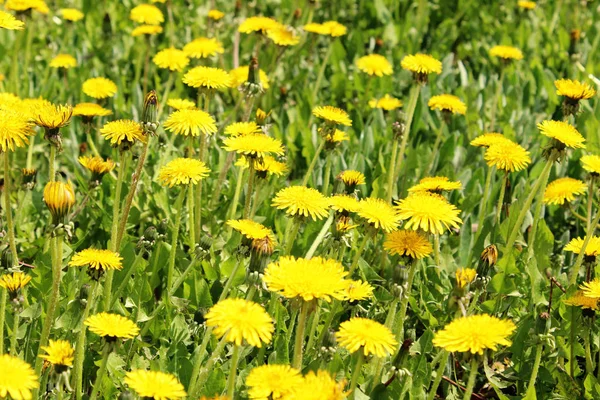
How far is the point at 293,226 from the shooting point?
2.71 metres

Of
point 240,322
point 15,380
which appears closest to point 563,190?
point 240,322

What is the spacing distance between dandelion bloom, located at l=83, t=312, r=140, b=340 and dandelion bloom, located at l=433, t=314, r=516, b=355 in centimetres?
70

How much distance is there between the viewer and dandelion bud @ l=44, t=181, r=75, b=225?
1.92m

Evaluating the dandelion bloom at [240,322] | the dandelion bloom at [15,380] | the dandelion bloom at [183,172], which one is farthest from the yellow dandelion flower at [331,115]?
the dandelion bloom at [15,380]

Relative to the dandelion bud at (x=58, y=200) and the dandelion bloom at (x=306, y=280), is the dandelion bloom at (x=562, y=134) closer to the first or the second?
the dandelion bloom at (x=306, y=280)

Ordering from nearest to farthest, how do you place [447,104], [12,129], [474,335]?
A: 1. [474,335]
2. [12,129]
3. [447,104]

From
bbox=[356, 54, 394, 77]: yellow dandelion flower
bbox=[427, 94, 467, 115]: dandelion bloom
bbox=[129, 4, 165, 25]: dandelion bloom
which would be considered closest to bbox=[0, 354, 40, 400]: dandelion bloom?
bbox=[427, 94, 467, 115]: dandelion bloom

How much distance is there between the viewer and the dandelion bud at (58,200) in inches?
75.7

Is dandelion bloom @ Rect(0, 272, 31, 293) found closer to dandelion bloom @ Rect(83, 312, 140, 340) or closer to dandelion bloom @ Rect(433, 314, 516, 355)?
dandelion bloom @ Rect(83, 312, 140, 340)

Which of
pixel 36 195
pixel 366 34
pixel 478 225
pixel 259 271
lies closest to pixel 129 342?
pixel 259 271

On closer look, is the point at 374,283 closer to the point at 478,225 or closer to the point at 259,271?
the point at 478,225

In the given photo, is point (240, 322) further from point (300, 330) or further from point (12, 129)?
point (12, 129)

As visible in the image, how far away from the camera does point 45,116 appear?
214 centimetres

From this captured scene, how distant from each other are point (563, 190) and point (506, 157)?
1.23 ft
